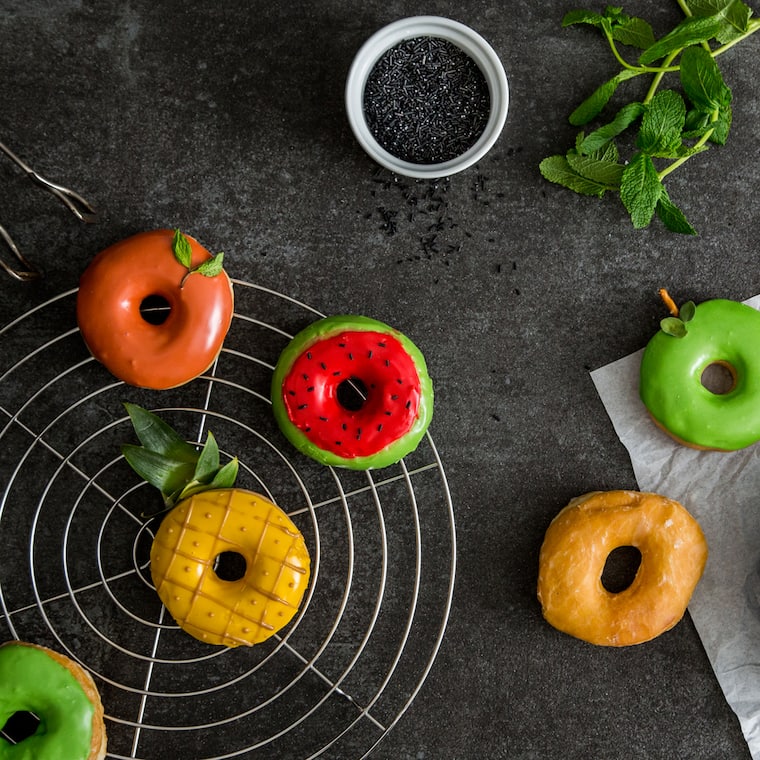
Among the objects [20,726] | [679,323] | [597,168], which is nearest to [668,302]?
[679,323]

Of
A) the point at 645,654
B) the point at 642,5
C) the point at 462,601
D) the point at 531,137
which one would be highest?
the point at 642,5

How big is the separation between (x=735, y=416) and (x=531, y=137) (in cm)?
94

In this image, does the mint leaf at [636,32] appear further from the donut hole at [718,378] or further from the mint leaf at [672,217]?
the donut hole at [718,378]

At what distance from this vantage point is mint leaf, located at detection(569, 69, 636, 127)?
2027 mm

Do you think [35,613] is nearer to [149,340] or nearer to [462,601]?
[149,340]

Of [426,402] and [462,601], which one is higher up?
[426,402]

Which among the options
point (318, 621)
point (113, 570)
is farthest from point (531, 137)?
point (113, 570)

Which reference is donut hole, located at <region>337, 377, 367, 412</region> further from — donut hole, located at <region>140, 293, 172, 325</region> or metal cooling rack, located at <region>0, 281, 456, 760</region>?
donut hole, located at <region>140, 293, 172, 325</region>

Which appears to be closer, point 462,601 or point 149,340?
point 149,340

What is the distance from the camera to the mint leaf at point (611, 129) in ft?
6.67

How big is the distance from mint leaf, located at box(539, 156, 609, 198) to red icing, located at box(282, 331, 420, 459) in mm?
657

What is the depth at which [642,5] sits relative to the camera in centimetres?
212

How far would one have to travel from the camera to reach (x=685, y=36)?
6.38 feet

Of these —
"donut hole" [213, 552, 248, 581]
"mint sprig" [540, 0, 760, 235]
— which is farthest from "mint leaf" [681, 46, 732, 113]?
"donut hole" [213, 552, 248, 581]
